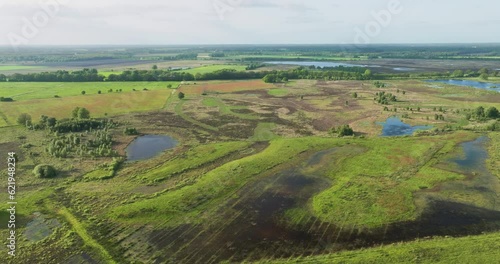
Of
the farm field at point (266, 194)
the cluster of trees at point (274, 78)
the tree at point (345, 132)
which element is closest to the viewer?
the farm field at point (266, 194)

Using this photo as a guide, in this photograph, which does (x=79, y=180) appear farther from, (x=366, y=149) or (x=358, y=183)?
(x=366, y=149)

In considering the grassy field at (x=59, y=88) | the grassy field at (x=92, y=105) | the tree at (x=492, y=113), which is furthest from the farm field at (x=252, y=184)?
the grassy field at (x=59, y=88)

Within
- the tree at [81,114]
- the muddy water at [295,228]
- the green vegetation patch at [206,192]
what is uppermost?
the tree at [81,114]

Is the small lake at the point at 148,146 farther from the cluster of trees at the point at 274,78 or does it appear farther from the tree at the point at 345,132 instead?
the cluster of trees at the point at 274,78

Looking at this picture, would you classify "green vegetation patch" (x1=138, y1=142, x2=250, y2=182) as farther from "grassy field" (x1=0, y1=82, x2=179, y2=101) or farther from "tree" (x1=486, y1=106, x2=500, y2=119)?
"grassy field" (x1=0, y1=82, x2=179, y2=101)

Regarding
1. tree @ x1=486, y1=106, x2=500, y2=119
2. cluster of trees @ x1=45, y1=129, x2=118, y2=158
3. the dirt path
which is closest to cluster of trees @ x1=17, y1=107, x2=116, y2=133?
cluster of trees @ x1=45, y1=129, x2=118, y2=158

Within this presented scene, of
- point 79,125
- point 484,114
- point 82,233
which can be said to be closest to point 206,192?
point 82,233

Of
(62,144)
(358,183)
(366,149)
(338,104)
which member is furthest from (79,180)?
(338,104)
